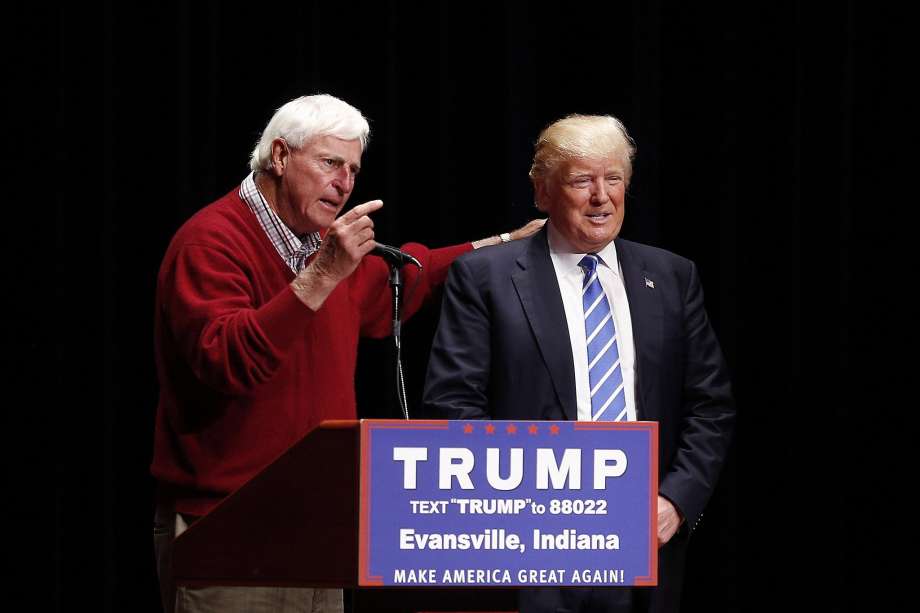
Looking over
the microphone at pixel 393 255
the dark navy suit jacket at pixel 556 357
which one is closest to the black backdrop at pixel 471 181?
the microphone at pixel 393 255

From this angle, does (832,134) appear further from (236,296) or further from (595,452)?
(595,452)

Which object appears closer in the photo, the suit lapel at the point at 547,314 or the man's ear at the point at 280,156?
the suit lapel at the point at 547,314

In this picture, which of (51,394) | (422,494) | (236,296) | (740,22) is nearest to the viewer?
(422,494)

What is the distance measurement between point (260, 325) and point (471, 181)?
1093mm

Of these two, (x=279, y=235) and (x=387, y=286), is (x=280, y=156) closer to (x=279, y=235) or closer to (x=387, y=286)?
(x=279, y=235)

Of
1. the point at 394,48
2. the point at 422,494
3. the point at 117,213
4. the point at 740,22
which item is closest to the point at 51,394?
the point at 117,213

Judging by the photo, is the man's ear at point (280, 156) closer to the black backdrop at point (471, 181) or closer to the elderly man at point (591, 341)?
the elderly man at point (591, 341)

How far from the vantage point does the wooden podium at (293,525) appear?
1567 mm

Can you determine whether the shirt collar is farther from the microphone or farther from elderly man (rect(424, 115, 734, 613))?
the microphone

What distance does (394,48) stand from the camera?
3.08m

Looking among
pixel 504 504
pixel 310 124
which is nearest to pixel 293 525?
pixel 504 504

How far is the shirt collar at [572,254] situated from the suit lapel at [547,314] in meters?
0.02

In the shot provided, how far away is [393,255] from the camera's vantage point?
8.42 ft

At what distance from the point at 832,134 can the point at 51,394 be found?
215 cm
